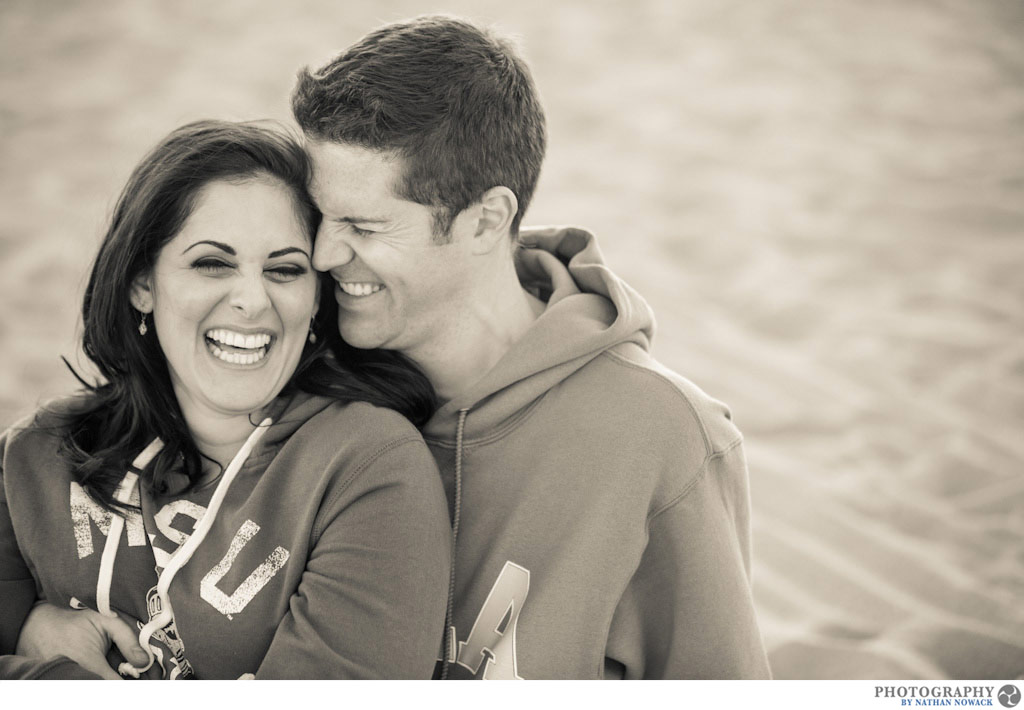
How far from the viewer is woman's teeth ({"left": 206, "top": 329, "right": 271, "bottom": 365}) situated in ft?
6.57

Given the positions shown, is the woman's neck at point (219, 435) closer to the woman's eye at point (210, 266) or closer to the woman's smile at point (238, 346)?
the woman's smile at point (238, 346)

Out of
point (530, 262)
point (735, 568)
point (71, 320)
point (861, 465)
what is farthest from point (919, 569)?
point (71, 320)

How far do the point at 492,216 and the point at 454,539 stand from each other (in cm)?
73

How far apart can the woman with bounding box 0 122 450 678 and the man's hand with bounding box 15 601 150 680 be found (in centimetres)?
3

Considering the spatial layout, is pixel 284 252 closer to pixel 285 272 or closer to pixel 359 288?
pixel 285 272

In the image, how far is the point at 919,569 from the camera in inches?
129

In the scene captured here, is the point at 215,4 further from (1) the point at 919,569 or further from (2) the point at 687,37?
(1) the point at 919,569

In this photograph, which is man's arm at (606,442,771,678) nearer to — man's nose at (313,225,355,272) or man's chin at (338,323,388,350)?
man's chin at (338,323,388,350)

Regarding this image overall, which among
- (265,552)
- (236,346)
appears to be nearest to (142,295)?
(236,346)

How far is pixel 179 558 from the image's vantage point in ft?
6.34

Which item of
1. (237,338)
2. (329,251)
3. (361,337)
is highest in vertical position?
(329,251)

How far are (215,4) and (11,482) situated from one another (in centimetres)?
648

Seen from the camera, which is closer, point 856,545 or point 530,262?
point 530,262
